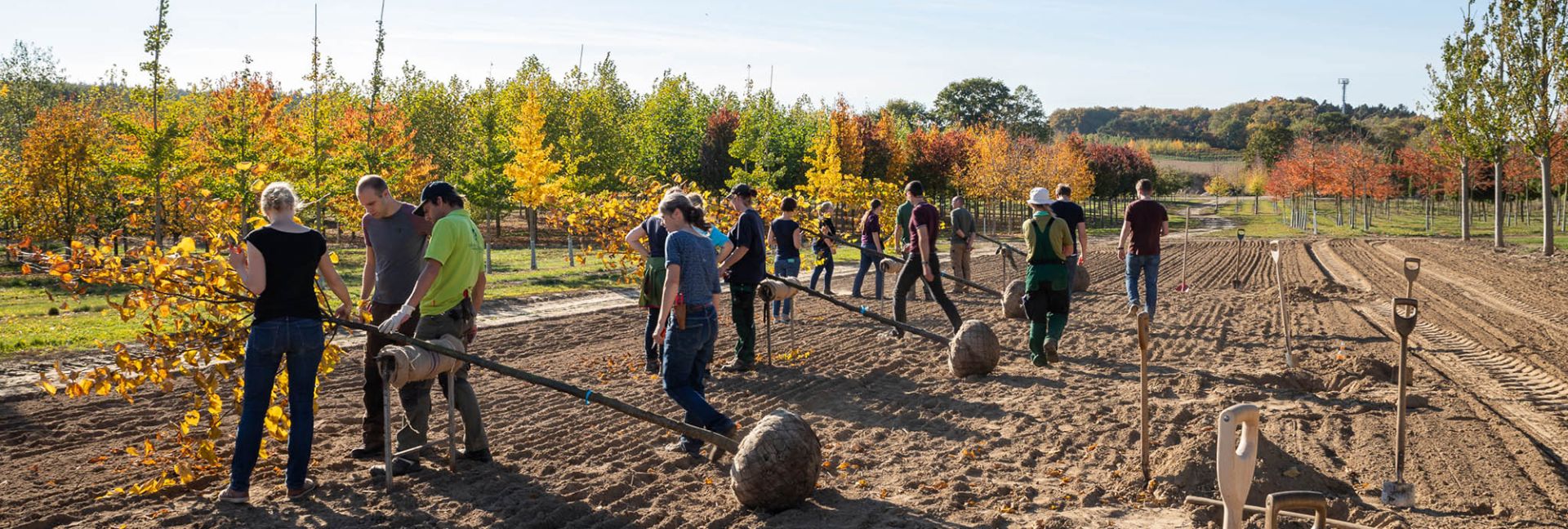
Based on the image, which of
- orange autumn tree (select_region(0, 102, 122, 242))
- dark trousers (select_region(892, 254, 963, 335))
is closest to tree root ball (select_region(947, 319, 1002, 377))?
dark trousers (select_region(892, 254, 963, 335))

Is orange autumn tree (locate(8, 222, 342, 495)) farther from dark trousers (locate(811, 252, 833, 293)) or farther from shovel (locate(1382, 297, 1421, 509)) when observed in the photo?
dark trousers (locate(811, 252, 833, 293))

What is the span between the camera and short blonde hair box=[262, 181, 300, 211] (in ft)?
18.9

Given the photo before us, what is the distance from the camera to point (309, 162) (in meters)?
23.6

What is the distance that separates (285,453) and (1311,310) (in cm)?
1478

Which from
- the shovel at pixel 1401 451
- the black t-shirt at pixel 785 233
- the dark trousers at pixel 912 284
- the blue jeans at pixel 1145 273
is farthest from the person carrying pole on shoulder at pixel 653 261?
the blue jeans at pixel 1145 273

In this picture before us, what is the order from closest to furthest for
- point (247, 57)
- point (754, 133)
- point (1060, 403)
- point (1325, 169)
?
point (1060, 403) < point (247, 57) < point (754, 133) < point (1325, 169)

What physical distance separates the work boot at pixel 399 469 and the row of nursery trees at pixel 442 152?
176 cm

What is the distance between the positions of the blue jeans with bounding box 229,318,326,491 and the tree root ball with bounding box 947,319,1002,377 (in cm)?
589

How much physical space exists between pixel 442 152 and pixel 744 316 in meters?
39.3

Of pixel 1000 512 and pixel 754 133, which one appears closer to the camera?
pixel 1000 512

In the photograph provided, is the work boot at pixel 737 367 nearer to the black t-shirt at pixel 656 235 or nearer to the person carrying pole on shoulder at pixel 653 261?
the person carrying pole on shoulder at pixel 653 261

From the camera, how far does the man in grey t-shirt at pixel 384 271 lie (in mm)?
6742

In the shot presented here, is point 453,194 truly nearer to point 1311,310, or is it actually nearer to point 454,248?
point 454,248

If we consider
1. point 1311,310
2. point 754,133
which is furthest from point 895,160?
point 1311,310
